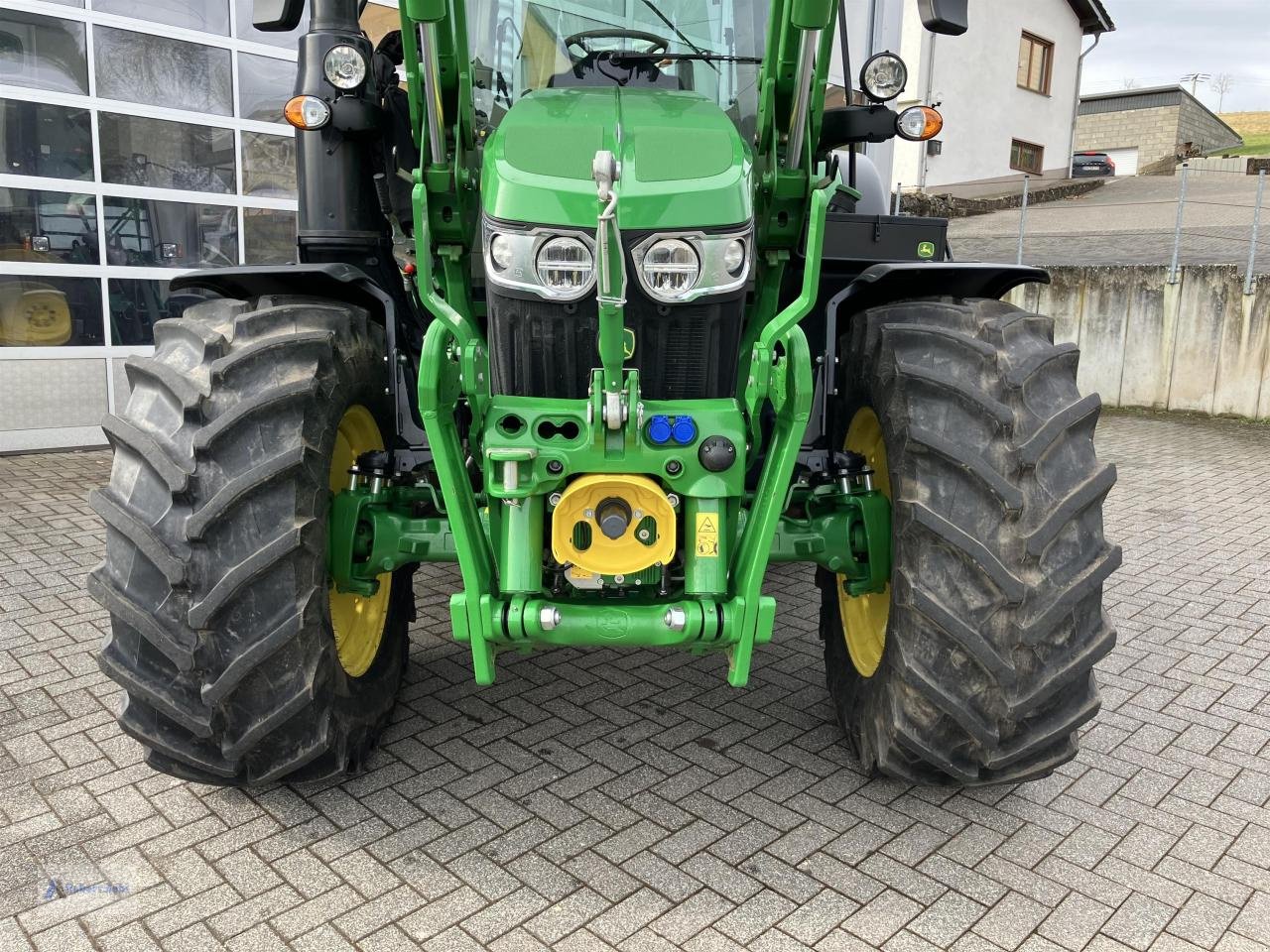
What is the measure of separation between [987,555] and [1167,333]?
9890mm

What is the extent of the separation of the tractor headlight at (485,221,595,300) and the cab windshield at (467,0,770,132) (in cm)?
90

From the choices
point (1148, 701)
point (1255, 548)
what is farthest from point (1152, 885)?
point (1255, 548)

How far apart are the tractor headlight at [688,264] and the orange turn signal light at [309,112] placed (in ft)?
5.48

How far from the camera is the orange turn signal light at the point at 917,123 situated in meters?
3.80

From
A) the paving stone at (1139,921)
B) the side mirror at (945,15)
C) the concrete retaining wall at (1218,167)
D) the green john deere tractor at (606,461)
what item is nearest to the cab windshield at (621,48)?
the green john deere tractor at (606,461)

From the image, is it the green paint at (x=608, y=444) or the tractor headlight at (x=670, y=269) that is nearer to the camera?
the green paint at (x=608, y=444)

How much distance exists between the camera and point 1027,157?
25984 millimetres

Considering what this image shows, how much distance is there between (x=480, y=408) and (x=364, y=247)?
183 cm

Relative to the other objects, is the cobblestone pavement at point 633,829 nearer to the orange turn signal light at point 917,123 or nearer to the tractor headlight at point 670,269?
the tractor headlight at point 670,269

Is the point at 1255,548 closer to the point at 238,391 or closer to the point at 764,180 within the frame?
the point at 764,180

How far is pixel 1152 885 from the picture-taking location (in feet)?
9.26

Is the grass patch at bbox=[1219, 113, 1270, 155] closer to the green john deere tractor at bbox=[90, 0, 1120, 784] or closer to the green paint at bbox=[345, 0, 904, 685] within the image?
the green john deere tractor at bbox=[90, 0, 1120, 784]

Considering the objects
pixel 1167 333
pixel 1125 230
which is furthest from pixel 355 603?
pixel 1125 230

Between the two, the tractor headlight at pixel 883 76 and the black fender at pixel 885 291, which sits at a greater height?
the tractor headlight at pixel 883 76
